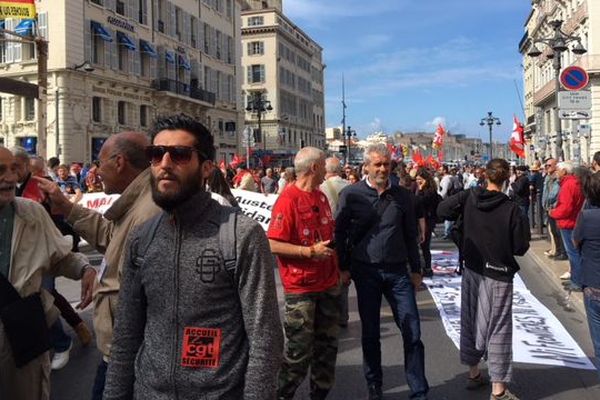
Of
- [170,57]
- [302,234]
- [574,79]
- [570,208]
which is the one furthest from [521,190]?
[170,57]

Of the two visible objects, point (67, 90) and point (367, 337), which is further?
point (67, 90)

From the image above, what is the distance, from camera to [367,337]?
15.1ft

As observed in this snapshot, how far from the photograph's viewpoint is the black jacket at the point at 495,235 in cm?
465

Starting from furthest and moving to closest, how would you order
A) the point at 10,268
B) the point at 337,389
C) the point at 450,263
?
the point at 450,263, the point at 337,389, the point at 10,268

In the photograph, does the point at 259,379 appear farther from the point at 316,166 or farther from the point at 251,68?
the point at 251,68

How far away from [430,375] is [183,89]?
40086 millimetres

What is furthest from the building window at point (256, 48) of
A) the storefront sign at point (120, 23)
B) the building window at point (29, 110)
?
the building window at point (29, 110)

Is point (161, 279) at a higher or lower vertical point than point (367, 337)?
higher

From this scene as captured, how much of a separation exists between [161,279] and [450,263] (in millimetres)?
9921

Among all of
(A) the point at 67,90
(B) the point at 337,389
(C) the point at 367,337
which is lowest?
(B) the point at 337,389

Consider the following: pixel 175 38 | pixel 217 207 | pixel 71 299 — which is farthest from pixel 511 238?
pixel 175 38

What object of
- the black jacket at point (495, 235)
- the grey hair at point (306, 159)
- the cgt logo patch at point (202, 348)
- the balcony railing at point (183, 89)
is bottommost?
the cgt logo patch at point (202, 348)

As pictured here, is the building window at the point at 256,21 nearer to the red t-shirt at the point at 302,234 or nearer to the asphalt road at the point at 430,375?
the asphalt road at the point at 430,375

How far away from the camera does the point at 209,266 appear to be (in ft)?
7.17
